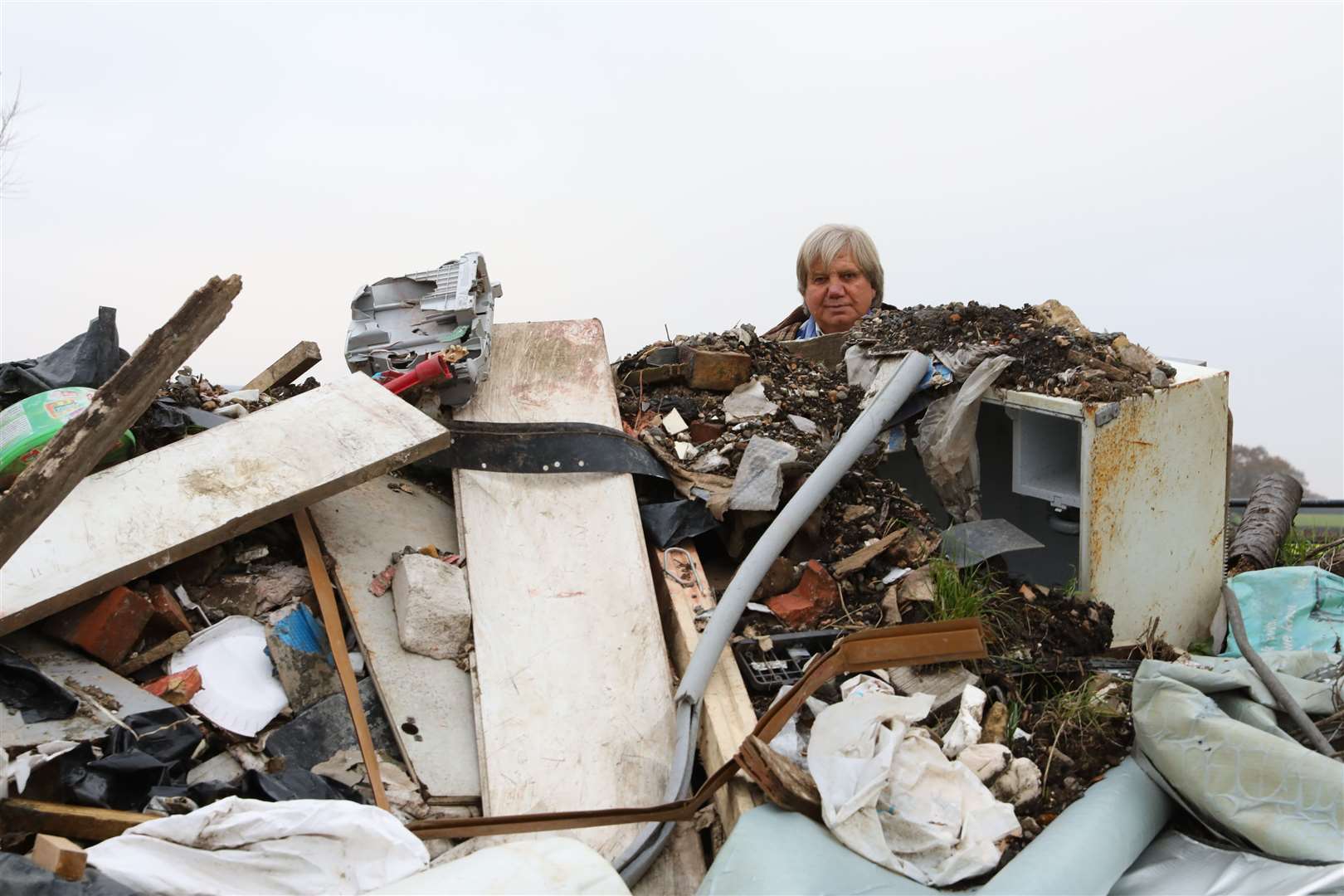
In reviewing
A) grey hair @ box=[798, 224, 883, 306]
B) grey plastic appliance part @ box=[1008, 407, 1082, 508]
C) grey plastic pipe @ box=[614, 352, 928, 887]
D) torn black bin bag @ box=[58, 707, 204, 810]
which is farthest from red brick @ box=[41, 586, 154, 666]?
grey hair @ box=[798, 224, 883, 306]

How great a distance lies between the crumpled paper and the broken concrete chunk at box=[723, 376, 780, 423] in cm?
58

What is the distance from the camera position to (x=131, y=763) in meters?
2.47

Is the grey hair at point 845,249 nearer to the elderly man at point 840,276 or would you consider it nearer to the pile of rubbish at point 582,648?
the elderly man at point 840,276

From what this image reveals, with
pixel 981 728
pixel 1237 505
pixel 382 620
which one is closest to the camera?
pixel 981 728

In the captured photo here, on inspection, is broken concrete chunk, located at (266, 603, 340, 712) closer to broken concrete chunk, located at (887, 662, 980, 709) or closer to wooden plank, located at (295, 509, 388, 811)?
wooden plank, located at (295, 509, 388, 811)

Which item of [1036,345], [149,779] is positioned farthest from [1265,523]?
[149,779]

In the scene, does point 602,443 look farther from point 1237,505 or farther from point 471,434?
point 1237,505

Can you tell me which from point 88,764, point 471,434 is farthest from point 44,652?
point 471,434

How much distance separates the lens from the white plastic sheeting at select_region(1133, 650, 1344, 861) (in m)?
2.29

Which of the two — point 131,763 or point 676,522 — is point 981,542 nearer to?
point 676,522

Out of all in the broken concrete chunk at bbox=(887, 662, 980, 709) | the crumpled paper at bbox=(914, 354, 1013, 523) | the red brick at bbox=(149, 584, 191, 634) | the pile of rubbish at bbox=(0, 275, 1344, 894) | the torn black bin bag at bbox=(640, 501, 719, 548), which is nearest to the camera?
the pile of rubbish at bbox=(0, 275, 1344, 894)

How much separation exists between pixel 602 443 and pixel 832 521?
2.74 feet

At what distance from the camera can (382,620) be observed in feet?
10.3

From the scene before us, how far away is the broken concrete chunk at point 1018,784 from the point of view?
8.23 ft
